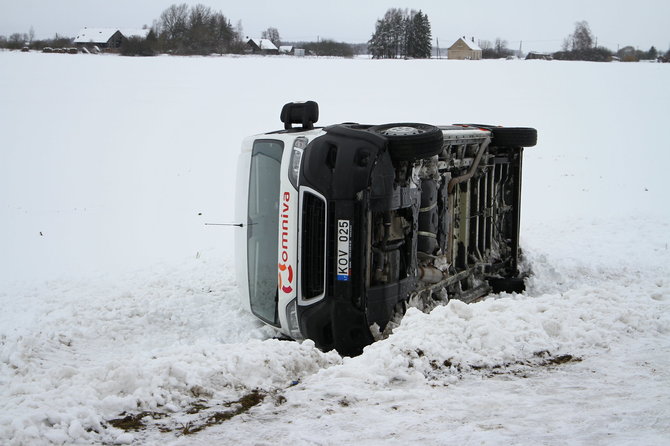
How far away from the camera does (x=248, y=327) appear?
679 centimetres

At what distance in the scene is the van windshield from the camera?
6258 millimetres

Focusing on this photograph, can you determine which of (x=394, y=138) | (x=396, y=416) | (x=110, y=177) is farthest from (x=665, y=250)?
(x=110, y=177)

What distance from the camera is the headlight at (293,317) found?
6.00 m

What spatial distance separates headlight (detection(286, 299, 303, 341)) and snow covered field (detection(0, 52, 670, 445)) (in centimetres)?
58

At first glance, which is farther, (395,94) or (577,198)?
(395,94)

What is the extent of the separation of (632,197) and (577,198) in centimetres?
119

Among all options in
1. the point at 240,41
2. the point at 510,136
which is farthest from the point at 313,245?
the point at 240,41

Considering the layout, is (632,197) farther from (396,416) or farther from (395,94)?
(395,94)

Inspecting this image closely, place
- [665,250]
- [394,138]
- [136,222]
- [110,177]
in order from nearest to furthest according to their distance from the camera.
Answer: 1. [394,138]
2. [665,250]
3. [136,222]
4. [110,177]

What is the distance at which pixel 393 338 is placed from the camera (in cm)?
477

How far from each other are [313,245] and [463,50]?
61491 millimetres

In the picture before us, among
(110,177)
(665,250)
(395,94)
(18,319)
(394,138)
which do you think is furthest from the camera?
(395,94)

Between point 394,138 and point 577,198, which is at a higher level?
point 394,138

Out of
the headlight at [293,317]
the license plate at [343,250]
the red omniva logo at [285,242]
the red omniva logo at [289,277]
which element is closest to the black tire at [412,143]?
the license plate at [343,250]
